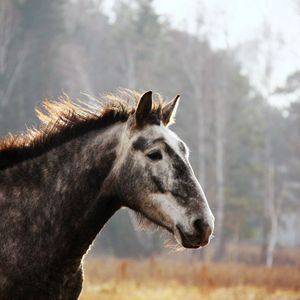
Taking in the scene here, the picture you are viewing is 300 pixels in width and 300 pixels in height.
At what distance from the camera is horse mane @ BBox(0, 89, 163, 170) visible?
513 cm

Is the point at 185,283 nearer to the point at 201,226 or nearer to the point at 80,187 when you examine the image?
the point at 80,187

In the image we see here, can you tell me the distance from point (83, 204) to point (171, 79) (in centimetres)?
3443

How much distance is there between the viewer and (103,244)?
115 feet

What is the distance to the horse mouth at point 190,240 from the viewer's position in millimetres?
4449

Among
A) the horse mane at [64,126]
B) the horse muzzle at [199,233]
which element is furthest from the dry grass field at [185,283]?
the horse muzzle at [199,233]

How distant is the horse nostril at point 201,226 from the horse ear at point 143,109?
0.90 metres

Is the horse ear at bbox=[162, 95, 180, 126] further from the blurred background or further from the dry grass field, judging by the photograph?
the blurred background

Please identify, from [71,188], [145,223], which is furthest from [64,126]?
[145,223]

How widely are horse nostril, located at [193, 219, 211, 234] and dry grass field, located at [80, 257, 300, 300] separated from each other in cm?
907

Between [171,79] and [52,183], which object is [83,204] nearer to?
[52,183]

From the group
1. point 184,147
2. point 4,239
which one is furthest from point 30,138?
point 184,147

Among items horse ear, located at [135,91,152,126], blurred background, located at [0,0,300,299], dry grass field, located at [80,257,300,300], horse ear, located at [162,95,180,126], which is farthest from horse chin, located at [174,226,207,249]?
blurred background, located at [0,0,300,299]

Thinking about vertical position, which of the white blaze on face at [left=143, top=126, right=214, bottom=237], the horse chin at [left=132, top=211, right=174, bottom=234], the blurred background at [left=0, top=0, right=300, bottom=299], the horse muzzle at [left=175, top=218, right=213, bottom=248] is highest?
the white blaze on face at [left=143, top=126, right=214, bottom=237]

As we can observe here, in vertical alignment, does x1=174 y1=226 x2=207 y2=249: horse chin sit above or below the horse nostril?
below
